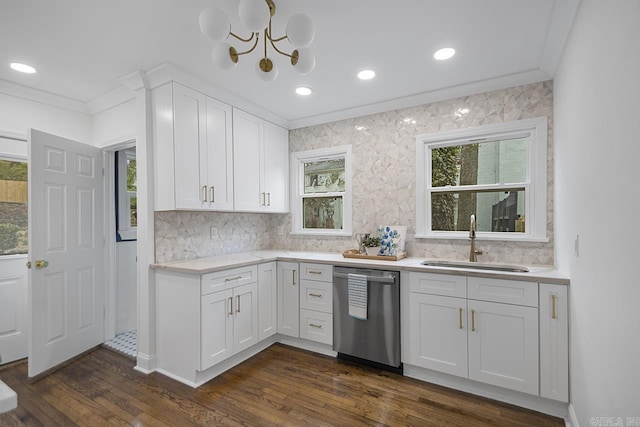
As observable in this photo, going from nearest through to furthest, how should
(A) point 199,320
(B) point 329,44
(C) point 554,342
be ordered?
1. (C) point 554,342
2. (B) point 329,44
3. (A) point 199,320

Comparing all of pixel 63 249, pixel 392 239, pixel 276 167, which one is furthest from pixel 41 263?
pixel 392 239

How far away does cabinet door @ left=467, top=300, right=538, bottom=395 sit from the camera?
7.05 feet

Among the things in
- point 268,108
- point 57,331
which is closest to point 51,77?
point 268,108

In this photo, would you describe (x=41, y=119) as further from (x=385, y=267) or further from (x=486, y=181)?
(x=486, y=181)

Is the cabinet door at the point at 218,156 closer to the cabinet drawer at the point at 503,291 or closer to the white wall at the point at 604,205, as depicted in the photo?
the cabinet drawer at the point at 503,291

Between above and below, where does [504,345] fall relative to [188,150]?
below

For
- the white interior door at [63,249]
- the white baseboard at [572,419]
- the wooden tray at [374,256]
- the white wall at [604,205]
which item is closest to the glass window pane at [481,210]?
the wooden tray at [374,256]

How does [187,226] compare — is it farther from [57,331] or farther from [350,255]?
[350,255]

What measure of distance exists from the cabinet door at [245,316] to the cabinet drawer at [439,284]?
149 centimetres

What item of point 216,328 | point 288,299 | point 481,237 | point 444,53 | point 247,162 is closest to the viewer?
point 444,53

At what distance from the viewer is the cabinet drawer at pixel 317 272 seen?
3.02 m

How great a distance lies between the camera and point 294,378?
8.53 ft

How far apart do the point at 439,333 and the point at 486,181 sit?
1.51 m

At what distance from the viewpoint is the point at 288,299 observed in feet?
10.6
